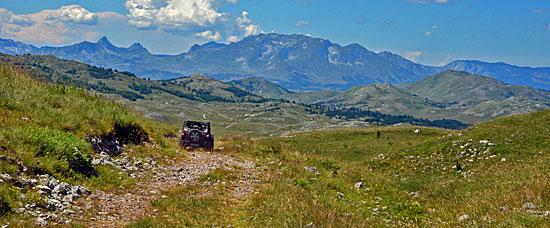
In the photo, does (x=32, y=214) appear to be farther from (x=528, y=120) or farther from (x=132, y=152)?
(x=528, y=120)

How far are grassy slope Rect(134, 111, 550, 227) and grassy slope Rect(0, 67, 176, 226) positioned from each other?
3.12 meters

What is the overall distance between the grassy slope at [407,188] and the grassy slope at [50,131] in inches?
123

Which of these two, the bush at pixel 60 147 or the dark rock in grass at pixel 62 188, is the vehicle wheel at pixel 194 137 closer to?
the bush at pixel 60 147

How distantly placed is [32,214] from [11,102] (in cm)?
808

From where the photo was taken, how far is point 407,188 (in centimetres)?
2264

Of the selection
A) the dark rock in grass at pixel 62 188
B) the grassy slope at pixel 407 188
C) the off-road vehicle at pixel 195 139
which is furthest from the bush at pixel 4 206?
the off-road vehicle at pixel 195 139

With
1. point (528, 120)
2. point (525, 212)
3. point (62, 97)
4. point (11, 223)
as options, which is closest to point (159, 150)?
point (62, 97)

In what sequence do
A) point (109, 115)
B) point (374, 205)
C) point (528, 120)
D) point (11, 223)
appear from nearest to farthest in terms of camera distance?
point (11, 223)
point (374, 205)
point (109, 115)
point (528, 120)

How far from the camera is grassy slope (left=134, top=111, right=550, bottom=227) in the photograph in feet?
34.1

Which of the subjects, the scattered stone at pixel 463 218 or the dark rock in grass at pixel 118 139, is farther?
the dark rock in grass at pixel 118 139

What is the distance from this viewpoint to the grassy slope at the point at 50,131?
10258 mm

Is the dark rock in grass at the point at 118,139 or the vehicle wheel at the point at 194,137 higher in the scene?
the dark rock in grass at the point at 118,139

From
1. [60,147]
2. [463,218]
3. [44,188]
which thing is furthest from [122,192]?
[463,218]

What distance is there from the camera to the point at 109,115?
1812 centimetres
